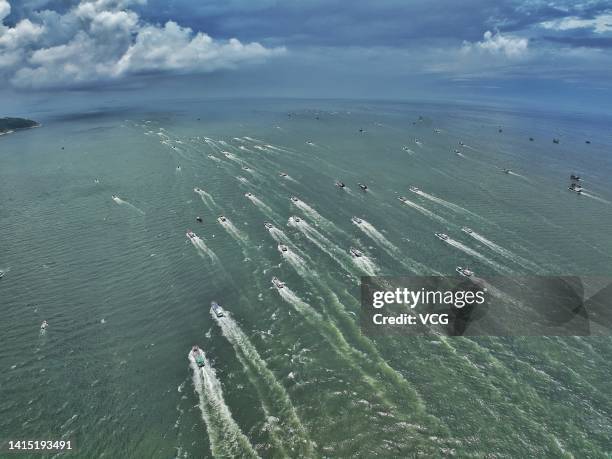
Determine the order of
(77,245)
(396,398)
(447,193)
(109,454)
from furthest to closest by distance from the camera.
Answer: (447,193) < (77,245) < (396,398) < (109,454)

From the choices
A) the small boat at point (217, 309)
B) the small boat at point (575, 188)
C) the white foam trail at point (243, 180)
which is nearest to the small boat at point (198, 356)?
the small boat at point (217, 309)

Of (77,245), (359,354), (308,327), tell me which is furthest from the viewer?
(77,245)

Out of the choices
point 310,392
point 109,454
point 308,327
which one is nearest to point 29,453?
point 109,454

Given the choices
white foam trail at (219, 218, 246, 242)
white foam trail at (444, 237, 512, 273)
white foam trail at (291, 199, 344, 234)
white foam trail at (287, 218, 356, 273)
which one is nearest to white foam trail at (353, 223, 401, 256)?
white foam trail at (291, 199, 344, 234)

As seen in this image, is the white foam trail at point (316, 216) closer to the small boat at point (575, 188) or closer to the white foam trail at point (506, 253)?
the white foam trail at point (506, 253)

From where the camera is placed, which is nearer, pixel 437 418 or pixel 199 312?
pixel 437 418

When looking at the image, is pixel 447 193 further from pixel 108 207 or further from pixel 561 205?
pixel 108 207
